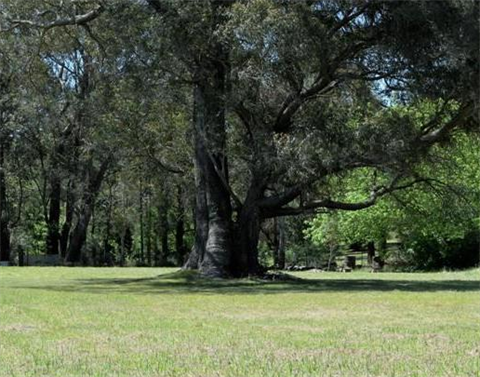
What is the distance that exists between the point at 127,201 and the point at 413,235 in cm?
2237

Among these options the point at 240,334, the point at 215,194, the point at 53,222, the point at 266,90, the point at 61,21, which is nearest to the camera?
the point at 240,334

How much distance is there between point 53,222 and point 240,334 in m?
47.0

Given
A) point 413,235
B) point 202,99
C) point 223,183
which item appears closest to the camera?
point 202,99

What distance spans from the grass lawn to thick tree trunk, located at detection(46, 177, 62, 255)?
37.0 metres

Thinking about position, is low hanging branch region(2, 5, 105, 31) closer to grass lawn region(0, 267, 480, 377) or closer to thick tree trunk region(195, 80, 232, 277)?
thick tree trunk region(195, 80, 232, 277)

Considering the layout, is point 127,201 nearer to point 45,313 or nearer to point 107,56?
point 107,56

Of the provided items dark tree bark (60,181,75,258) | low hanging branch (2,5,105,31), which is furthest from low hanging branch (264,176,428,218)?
dark tree bark (60,181,75,258)

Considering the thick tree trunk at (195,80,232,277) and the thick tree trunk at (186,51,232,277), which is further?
the thick tree trunk at (195,80,232,277)

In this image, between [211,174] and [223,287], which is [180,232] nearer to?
[211,174]

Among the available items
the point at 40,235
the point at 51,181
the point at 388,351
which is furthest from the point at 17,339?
the point at 40,235

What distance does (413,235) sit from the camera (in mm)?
44312

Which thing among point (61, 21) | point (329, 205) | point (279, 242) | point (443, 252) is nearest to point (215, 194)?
point (329, 205)

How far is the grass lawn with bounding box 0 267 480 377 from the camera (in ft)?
24.4

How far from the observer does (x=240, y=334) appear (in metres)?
10.3
